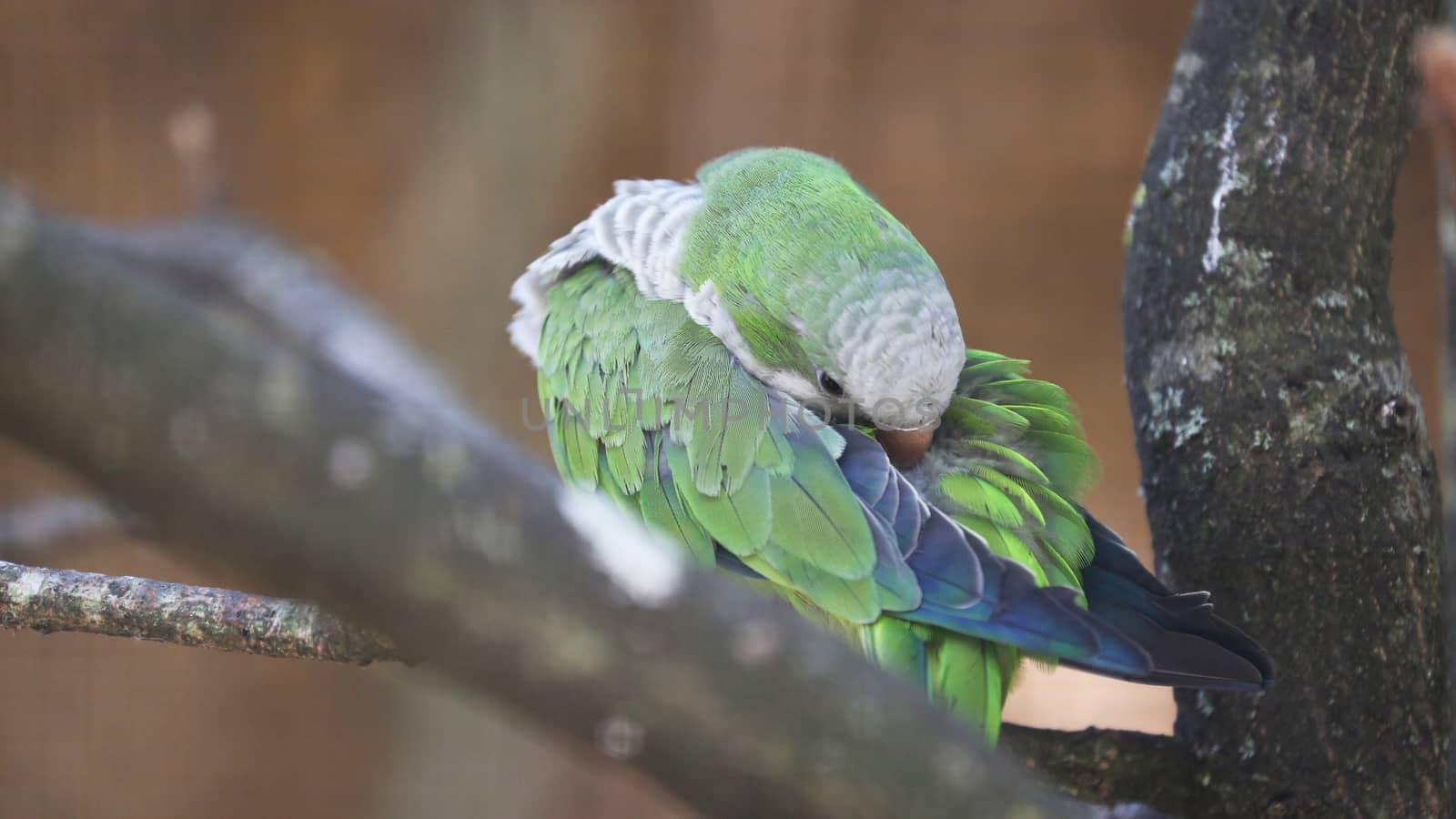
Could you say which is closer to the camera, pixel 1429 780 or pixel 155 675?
pixel 1429 780

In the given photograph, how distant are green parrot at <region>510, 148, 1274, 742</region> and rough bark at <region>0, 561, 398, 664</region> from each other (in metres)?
0.50

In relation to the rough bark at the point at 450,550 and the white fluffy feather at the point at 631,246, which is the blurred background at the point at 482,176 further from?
the rough bark at the point at 450,550

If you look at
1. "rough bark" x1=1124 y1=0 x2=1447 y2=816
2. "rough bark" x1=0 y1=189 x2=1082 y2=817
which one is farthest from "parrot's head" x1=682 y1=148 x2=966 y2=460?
"rough bark" x1=0 y1=189 x2=1082 y2=817

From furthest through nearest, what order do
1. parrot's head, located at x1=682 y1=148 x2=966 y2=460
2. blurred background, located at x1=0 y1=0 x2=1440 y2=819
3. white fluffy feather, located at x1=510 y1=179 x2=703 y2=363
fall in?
blurred background, located at x1=0 y1=0 x2=1440 y2=819, white fluffy feather, located at x1=510 y1=179 x2=703 y2=363, parrot's head, located at x1=682 y1=148 x2=966 y2=460

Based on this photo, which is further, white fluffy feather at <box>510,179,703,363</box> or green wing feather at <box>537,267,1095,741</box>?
white fluffy feather at <box>510,179,703,363</box>

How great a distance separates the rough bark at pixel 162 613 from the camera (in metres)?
1.53

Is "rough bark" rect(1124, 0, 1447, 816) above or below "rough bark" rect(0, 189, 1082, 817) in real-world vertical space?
above

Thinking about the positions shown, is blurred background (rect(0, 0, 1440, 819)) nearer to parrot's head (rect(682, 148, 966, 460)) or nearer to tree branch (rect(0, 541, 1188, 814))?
parrot's head (rect(682, 148, 966, 460))

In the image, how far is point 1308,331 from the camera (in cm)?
169

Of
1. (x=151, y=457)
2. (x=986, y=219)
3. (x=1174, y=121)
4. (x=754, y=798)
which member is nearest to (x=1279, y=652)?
(x=1174, y=121)

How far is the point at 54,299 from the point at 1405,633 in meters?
1.67

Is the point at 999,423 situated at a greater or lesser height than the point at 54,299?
greater

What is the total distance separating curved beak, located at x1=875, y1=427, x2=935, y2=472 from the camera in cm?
164

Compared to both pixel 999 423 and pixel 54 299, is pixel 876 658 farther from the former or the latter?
pixel 54 299
